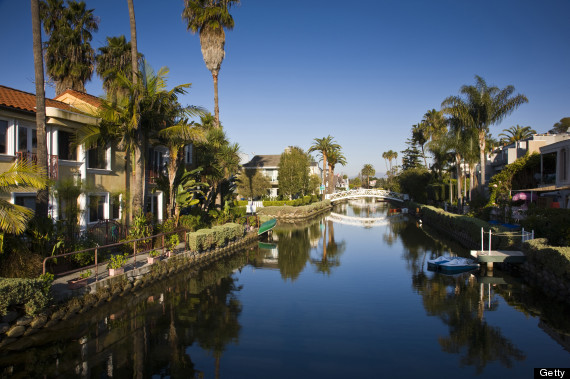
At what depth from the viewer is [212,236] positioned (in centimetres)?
2239

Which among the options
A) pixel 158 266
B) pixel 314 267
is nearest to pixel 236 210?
pixel 314 267

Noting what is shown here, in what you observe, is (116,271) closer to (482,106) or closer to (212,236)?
(212,236)

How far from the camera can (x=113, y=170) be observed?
21109 mm

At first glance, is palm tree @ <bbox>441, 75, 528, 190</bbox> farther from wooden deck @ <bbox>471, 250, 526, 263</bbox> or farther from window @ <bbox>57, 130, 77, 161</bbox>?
window @ <bbox>57, 130, 77, 161</bbox>

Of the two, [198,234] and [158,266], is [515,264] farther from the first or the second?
[158,266]

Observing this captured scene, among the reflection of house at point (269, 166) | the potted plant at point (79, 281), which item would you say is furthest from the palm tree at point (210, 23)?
the reflection of house at point (269, 166)

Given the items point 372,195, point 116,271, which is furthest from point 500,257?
point 372,195

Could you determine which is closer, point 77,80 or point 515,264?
point 515,264

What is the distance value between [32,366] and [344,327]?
8329mm

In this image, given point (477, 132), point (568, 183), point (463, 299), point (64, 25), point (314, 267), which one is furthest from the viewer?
point (477, 132)

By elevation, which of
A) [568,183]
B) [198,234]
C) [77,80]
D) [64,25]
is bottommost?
[198,234]

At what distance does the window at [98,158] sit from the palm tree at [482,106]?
32.1m

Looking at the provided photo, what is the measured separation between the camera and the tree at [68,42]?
28.3m

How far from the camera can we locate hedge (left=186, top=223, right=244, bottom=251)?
66.4 ft
